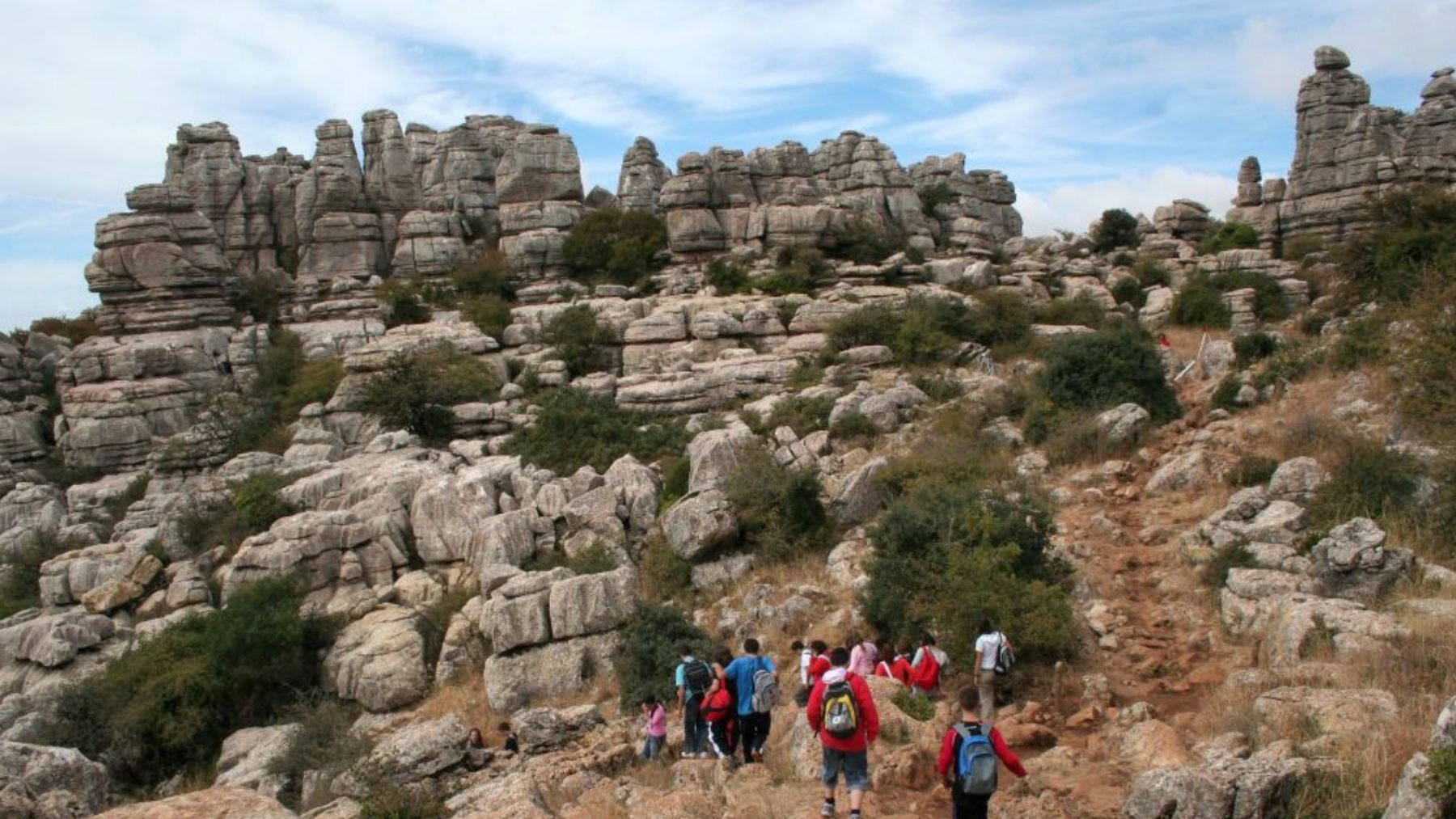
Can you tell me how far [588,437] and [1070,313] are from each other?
12.7m

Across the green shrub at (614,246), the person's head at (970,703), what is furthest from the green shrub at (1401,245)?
the green shrub at (614,246)

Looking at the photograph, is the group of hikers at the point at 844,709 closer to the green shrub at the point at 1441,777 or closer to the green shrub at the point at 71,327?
the green shrub at the point at 1441,777

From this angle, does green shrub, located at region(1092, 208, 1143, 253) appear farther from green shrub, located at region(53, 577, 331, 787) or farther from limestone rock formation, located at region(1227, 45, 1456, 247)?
green shrub, located at region(53, 577, 331, 787)

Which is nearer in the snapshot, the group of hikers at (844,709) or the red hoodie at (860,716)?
the group of hikers at (844,709)

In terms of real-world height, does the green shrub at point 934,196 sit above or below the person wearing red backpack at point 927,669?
above

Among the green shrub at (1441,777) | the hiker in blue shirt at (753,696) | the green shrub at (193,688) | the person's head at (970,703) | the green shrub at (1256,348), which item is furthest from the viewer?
the green shrub at (1256,348)

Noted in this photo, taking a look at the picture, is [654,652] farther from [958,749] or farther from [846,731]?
[958,749]

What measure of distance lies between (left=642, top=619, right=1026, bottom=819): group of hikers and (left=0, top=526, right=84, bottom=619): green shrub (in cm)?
1322

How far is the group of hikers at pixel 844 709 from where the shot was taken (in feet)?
19.7

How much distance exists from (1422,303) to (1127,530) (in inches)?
166

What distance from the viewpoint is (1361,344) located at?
656 inches

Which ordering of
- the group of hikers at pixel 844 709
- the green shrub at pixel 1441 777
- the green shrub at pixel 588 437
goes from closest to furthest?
1. the green shrub at pixel 1441 777
2. the group of hikers at pixel 844 709
3. the green shrub at pixel 588 437

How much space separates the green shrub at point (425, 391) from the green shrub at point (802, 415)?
23.8ft

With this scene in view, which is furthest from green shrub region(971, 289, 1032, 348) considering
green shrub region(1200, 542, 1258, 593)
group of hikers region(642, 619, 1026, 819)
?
group of hikers region(642, 619, 1026, 819)
